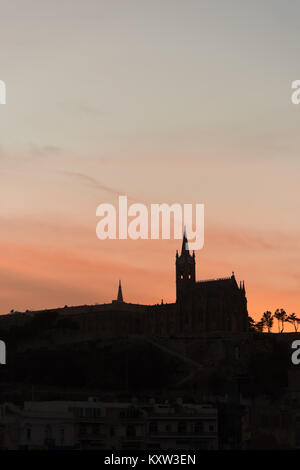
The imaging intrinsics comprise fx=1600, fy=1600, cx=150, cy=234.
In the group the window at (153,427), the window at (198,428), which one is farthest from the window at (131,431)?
the window at (198,428)

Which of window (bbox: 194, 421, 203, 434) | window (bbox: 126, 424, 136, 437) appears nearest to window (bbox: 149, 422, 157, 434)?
window (bbox: 126, 424, 136, 437)

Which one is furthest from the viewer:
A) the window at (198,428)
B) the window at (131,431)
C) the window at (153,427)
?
the window at (198,428)

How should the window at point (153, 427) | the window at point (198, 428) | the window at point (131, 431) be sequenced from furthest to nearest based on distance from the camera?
the window at point (198, 428) < the window at point (153, 427) < the window at point (131, 431)

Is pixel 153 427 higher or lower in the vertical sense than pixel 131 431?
higher

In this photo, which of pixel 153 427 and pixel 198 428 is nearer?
pixel 153 427

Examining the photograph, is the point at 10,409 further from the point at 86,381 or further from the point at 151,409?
the point at 86,381

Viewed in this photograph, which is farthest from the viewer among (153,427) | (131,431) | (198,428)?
(198,428)

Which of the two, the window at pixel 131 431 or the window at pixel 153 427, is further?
the window at pixel 153 427

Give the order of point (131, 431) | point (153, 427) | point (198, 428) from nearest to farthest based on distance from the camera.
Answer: point (131, 431)
point (153, 427)
point (198, 428)

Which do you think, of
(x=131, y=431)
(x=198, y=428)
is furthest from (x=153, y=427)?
(x=198, y=428)

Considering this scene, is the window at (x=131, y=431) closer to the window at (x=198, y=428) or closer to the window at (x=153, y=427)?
the window at (x=153, y=427)

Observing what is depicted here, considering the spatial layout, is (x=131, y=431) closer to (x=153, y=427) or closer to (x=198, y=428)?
(x=153, y=427)

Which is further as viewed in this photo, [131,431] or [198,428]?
[198,428]

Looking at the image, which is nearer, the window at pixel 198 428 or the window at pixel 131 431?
the window at pixel 131 431
